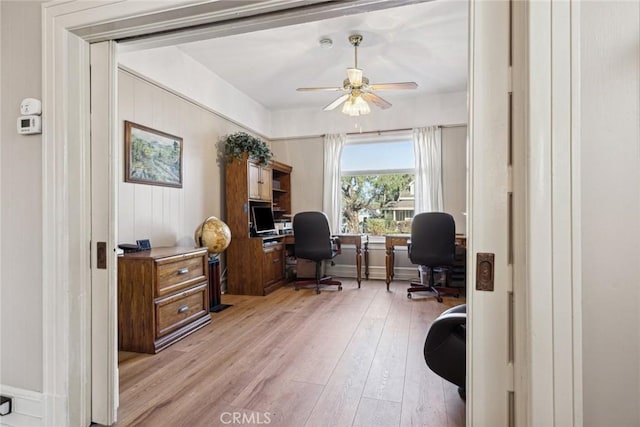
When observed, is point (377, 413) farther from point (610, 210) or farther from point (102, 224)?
point (102, 224)

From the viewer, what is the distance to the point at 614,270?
0.86 metres

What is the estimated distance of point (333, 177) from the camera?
5.38 metres

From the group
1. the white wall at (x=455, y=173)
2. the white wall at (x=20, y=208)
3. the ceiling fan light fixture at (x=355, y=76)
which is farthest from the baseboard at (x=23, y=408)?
the white wall at (x=455, y=173)

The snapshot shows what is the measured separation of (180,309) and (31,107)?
1.87 meters

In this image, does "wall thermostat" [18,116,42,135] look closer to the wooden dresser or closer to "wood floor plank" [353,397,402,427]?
the wooden dresser

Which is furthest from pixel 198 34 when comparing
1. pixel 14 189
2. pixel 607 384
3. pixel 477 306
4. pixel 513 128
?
pixel 607 384

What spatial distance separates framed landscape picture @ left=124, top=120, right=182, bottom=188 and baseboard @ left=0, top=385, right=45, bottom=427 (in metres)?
1.84

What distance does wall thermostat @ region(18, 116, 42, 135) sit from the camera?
58.7 inches

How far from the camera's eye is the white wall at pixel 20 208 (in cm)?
151

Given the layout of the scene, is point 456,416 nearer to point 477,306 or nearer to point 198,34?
point 477,306

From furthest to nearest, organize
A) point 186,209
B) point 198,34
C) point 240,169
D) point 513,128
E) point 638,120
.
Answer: point 240,169 < point 186,209 < point 198,34 < point 513,128 < point 638,120

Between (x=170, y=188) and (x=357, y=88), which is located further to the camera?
(x=170, y=188)

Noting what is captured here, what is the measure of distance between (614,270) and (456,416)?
121 cm

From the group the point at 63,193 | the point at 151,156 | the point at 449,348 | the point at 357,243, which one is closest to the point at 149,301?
the point at 63,193
